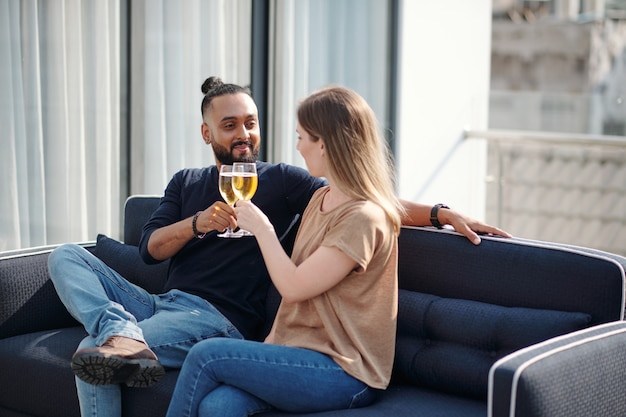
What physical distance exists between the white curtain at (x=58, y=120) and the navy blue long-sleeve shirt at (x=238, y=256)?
1.26 m

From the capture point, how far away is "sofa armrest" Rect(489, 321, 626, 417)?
1.99m

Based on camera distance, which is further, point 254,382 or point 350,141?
point 350,141

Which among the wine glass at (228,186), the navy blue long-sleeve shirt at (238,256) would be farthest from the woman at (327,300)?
the navy blue long-sleeve shirt at (238,256)

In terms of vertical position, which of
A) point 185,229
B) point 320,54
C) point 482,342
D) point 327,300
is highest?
point 320,54

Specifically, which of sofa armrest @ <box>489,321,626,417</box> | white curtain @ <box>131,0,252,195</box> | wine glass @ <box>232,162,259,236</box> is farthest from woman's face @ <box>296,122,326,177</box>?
white curtain @ <box>131,0,252,195</box>

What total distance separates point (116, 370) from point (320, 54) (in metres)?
3.50

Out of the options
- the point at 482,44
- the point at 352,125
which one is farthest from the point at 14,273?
the point at 482,44

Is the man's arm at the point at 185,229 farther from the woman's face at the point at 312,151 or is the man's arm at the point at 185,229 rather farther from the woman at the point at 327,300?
the woman's face at the point at 312,151

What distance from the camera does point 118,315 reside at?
105 inches

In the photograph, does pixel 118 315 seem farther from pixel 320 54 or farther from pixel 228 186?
pixel 320 54

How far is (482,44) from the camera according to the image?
694 cm

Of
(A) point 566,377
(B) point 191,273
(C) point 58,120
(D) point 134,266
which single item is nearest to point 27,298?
(D) point 134,266

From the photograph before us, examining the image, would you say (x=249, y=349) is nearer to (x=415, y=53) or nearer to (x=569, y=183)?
(x=415, y=53)

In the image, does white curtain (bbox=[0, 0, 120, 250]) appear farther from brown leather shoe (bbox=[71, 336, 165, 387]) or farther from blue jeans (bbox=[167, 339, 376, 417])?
blue jeans (bbox=[167, 339, 376, 417])
